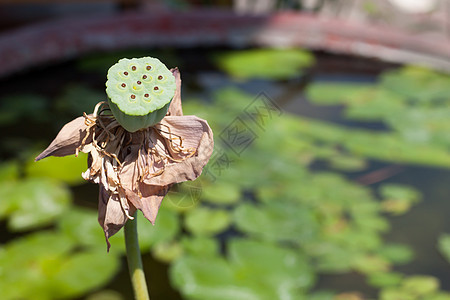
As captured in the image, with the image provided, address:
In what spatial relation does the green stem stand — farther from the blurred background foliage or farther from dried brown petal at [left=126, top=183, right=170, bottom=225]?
the blurred background foliage

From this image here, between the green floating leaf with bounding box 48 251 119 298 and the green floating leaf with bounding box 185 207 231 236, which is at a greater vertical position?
the green floating leaf with bounding box 48 251 119 298

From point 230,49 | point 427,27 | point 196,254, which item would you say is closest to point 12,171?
point 196,254

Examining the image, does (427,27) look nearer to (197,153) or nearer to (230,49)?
(230,49)

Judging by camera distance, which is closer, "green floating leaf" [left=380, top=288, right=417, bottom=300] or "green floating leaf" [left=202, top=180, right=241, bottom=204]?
"green floating leaf" [left=380, top=288, right=417, bottom=300]

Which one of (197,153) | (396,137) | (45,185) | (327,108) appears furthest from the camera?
(327,108)

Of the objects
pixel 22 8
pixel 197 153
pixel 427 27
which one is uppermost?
pixel 197 153

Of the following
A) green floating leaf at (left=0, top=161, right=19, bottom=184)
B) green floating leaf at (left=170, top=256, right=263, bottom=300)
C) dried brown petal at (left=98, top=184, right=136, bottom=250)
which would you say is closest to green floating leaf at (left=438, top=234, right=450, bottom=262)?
green floating leaf at (left=170, top=256, right=263, bottom=300)

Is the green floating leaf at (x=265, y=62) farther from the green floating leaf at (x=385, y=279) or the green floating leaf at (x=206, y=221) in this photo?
the green floating leaf at (x=385, y=279)
